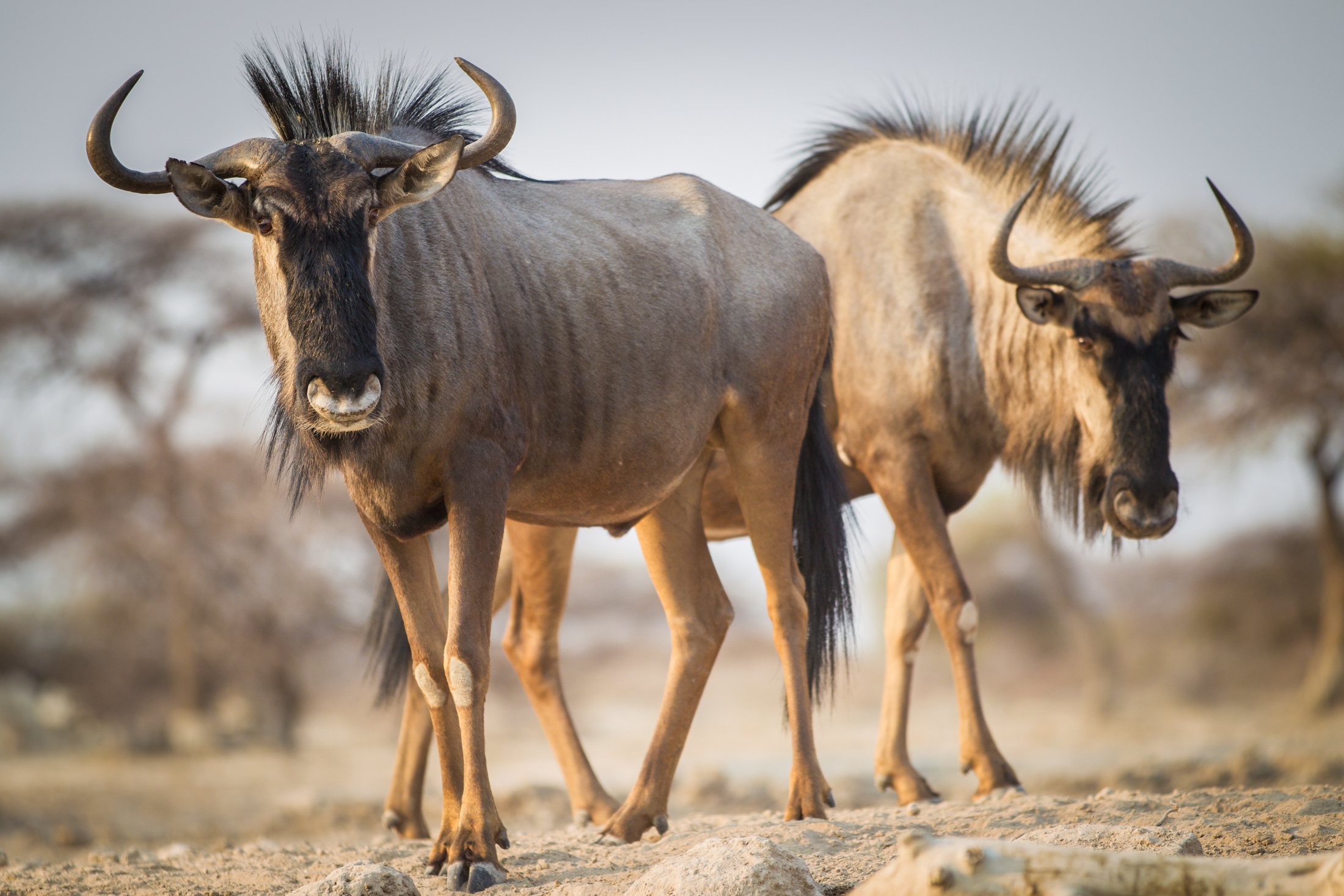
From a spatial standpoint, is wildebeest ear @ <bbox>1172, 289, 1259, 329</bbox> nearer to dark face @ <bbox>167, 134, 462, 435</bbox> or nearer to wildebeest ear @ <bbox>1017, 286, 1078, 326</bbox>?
wildebeest ear @ <bbox>1017, 286, 1078, 326</bbox>

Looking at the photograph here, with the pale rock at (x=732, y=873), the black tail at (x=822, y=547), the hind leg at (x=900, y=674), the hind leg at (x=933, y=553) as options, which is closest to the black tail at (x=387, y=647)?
the black tail at (x=822, y=547)

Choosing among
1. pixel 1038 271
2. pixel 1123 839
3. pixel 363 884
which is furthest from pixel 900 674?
pixel 363 884

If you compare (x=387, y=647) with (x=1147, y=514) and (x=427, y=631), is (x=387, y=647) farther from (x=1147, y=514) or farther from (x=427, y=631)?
(x=1147, y=514)

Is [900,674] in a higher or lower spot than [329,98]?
lower

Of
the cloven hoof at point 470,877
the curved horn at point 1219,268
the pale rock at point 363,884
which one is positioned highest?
the curved horn at point 1219,268

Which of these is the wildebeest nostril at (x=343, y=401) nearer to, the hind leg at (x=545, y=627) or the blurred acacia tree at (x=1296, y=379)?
the hind leg at (x=545, y=627)

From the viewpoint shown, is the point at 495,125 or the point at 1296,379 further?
the point at 1296,379

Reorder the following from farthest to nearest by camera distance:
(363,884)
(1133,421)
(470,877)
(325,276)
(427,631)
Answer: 1. (1133,421)
2. (427,631)
3. (470,877)
4. (325,276)
5. (363,884)

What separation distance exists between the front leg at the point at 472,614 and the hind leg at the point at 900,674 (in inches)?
106

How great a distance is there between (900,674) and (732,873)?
3356 millimetres

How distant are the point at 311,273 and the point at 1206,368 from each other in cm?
1604

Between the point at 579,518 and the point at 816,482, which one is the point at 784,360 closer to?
the point at 816,482

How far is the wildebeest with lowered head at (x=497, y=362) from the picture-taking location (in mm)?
3604

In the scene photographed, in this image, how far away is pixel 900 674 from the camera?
6.30m
